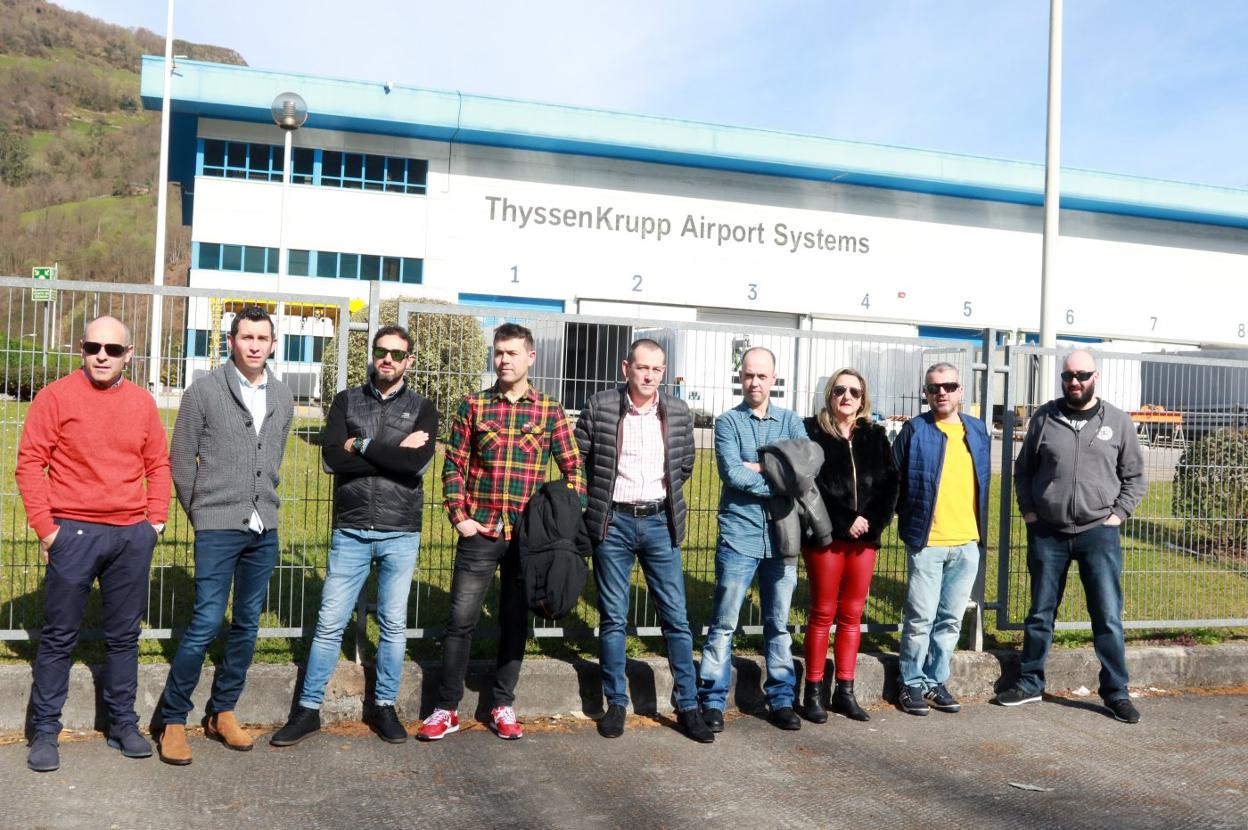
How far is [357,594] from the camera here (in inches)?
202

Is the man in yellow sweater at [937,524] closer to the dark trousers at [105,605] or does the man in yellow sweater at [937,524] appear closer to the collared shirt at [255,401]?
the collared shirt at [255,401]

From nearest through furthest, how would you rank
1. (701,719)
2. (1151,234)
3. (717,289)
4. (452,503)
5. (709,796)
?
(709,796) → (452,503) → (701,719) → (717,289) → (1151,234)

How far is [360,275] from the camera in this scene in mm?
32781

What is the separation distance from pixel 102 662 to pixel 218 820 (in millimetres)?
1647

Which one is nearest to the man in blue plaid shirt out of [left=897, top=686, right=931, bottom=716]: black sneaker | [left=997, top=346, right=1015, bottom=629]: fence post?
[left=897, top=686, right=931, bottom=716]: black sneaker

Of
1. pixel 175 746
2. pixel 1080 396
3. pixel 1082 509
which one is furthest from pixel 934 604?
pixel 175 746

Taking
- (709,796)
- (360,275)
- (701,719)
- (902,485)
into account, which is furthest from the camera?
(360,275)

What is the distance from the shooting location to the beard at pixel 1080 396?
5973 mm

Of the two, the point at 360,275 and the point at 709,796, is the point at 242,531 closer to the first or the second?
the point at 709,796

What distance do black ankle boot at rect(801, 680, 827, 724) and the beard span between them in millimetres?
2154

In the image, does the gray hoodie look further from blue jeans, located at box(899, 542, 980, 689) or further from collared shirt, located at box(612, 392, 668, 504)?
collared shirt, located at box(612, 392, 668, 504)

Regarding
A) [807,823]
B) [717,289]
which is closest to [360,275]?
[717,289]

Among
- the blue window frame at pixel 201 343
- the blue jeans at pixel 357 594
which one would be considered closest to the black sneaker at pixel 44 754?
the blue jeans at pixel 357 594

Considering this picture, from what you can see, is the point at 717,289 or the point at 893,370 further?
the point at 717,289
